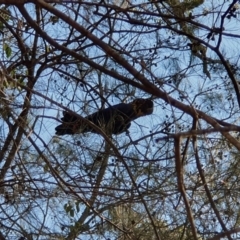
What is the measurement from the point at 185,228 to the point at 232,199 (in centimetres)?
18

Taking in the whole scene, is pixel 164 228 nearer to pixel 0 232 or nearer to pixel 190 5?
pixel 0 232

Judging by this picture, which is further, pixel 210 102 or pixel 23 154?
pixel 210 102

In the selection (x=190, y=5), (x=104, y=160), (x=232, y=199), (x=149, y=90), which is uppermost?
(x=190, y=5)

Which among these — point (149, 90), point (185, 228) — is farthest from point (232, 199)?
point (149, 90)

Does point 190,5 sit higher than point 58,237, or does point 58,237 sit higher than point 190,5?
point 190,5

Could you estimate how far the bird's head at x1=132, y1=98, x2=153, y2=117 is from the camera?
2.09 metres

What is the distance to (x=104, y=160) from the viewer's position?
2.14 meters

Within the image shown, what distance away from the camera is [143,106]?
214cm

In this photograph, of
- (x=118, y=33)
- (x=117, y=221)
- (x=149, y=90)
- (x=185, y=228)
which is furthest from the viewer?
(x=118, y=33)

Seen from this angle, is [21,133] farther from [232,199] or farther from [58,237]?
[232,199]

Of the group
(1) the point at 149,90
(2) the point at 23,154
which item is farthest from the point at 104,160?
(1) the point at 149,90

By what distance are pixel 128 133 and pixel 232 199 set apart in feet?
1.25

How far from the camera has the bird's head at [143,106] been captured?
209cm

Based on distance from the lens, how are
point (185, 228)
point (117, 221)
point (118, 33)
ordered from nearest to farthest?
point (185, 228) → point (117, 221) → point (118, 33)
